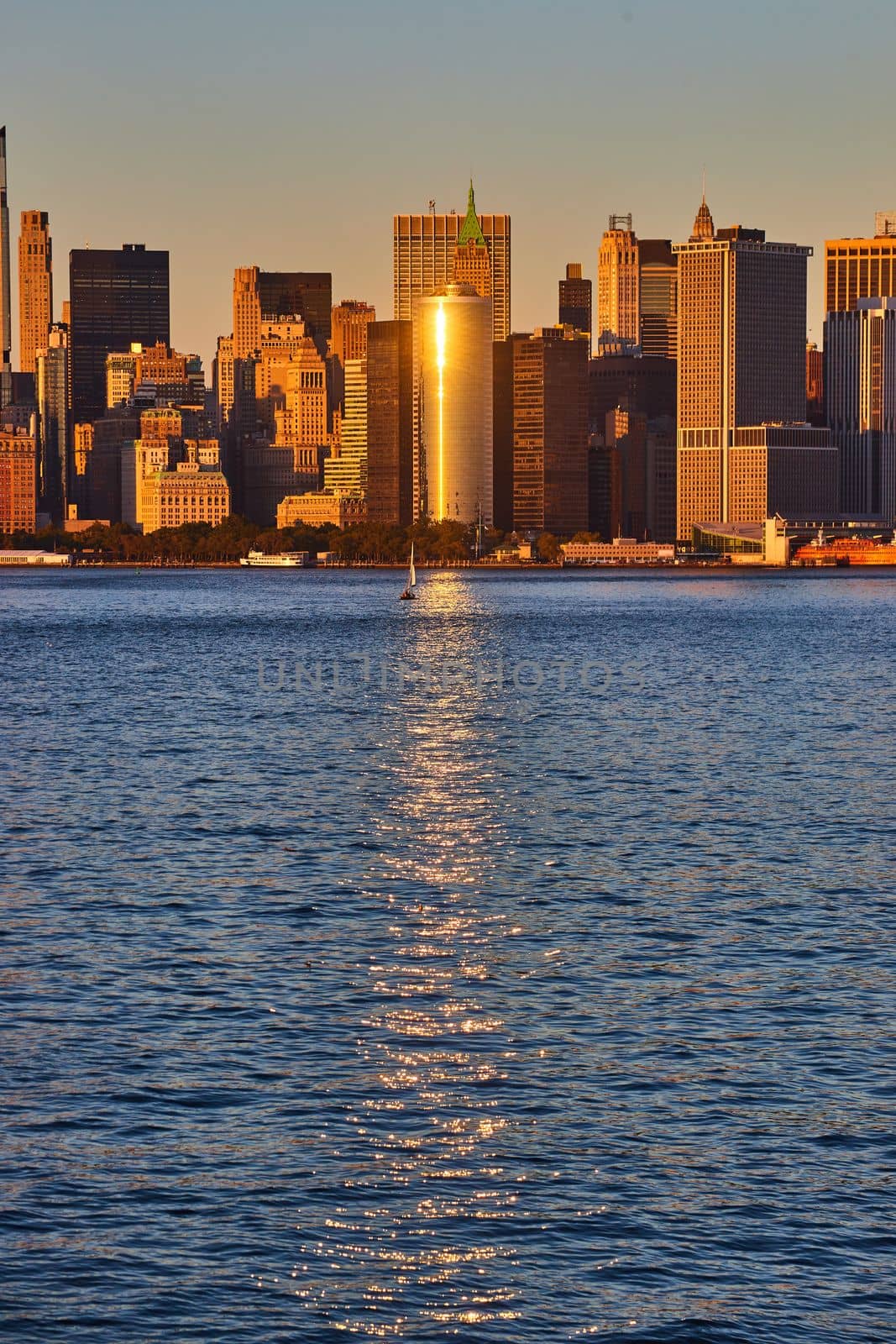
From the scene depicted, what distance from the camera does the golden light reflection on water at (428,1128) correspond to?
25.3 m

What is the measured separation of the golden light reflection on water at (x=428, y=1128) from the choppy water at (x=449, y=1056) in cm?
7

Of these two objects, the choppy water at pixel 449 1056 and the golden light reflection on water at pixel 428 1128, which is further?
the choppy water at pixel 449 1056

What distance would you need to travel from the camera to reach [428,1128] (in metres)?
30.8

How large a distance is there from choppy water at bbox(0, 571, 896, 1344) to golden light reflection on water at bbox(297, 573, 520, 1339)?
7cm

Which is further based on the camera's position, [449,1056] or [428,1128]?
[449,1056]

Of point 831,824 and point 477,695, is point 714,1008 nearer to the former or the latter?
point 831,824

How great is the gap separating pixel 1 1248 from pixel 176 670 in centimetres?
11420

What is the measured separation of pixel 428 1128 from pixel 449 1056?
144 inches

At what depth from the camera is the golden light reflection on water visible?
25.3 meters

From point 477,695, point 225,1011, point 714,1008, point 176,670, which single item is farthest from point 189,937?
point 176,670

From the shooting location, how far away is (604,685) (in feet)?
402

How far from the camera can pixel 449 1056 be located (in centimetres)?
3447

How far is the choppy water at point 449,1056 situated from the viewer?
25.5 meters

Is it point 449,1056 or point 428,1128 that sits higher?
point 449,1056
